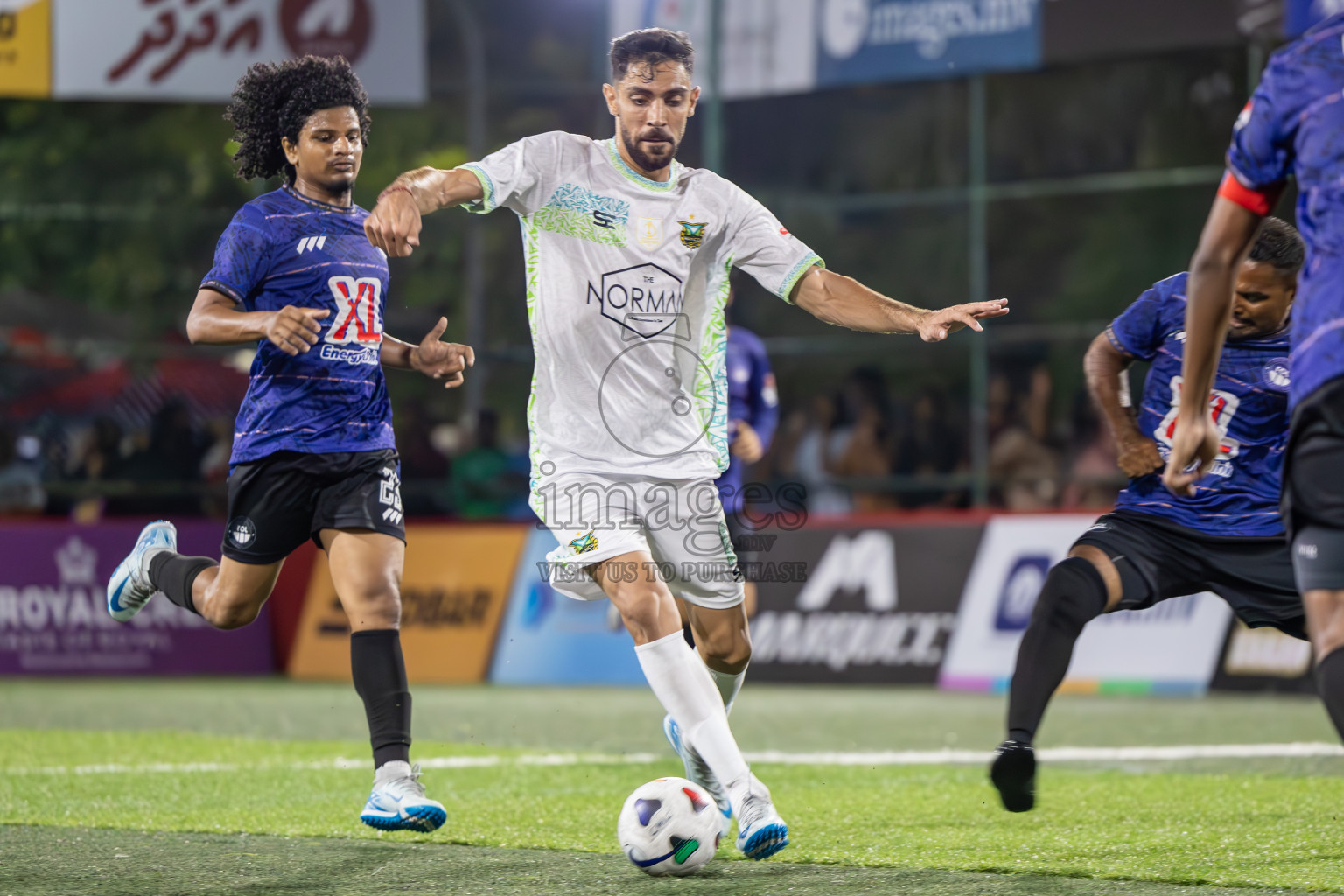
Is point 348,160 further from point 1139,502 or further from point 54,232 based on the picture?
point 54,232

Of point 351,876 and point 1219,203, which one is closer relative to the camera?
point 1219,203

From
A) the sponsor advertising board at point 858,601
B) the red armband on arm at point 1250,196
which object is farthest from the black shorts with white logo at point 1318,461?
the sponsor advertising board at point 858,601

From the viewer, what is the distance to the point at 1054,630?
5711mm

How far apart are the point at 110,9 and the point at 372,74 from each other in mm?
2644

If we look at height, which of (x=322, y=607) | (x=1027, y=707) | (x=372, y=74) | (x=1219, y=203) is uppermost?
(x=372, y=74)

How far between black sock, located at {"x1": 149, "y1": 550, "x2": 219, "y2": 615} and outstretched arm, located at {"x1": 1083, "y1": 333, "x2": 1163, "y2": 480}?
3.35 m

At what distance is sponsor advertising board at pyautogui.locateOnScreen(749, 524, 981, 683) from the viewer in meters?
12.3

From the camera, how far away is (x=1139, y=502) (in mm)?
5961

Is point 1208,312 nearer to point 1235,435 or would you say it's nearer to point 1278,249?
point 1278,249

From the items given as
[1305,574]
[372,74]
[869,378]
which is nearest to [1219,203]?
[1305,574]

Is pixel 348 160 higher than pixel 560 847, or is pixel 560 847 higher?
pixel 348 160

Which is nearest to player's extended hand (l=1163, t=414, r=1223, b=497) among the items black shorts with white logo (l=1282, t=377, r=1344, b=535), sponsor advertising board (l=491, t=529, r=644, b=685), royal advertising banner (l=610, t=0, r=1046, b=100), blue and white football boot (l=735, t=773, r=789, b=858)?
black shorts with white logo (l=1282, t=377, r=1344, b=535)

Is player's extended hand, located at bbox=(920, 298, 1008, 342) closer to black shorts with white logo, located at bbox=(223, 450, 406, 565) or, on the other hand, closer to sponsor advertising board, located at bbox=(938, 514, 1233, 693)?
black shorts with white logo, located at bbox=(223, 450, 406, 565)

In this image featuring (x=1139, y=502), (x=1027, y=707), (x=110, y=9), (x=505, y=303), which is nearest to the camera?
(x=1027, y=707)
